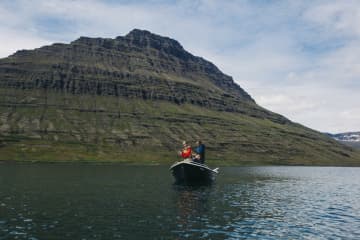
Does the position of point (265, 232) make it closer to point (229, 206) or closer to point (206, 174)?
point (229, 206)

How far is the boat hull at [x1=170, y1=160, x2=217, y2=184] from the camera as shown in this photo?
6071cm

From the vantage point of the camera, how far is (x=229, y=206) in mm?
43312

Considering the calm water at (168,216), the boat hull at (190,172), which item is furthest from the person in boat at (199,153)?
the calm water at (168,216)

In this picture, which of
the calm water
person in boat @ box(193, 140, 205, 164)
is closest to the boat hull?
person in boat @ box(193, 140, 205, 164)

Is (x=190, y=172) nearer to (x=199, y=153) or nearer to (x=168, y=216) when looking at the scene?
(x=199, y=153)

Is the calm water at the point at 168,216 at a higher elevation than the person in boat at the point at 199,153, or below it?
below

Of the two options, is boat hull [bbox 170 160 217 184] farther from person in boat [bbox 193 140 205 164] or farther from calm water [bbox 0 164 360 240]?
calm water [bbox 0 164 360 240]

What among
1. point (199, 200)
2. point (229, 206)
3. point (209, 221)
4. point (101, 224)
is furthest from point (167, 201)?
point (101, 224)

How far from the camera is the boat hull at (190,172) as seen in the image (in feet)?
199

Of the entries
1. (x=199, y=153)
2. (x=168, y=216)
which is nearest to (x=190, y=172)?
(x=199, y=153)

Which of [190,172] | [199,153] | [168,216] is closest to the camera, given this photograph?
[168,216]

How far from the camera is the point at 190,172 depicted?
202ft

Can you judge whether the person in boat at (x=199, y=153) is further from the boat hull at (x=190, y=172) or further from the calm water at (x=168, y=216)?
the calm water at (x=168, y=216)

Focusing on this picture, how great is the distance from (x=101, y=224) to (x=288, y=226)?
15748 mm
